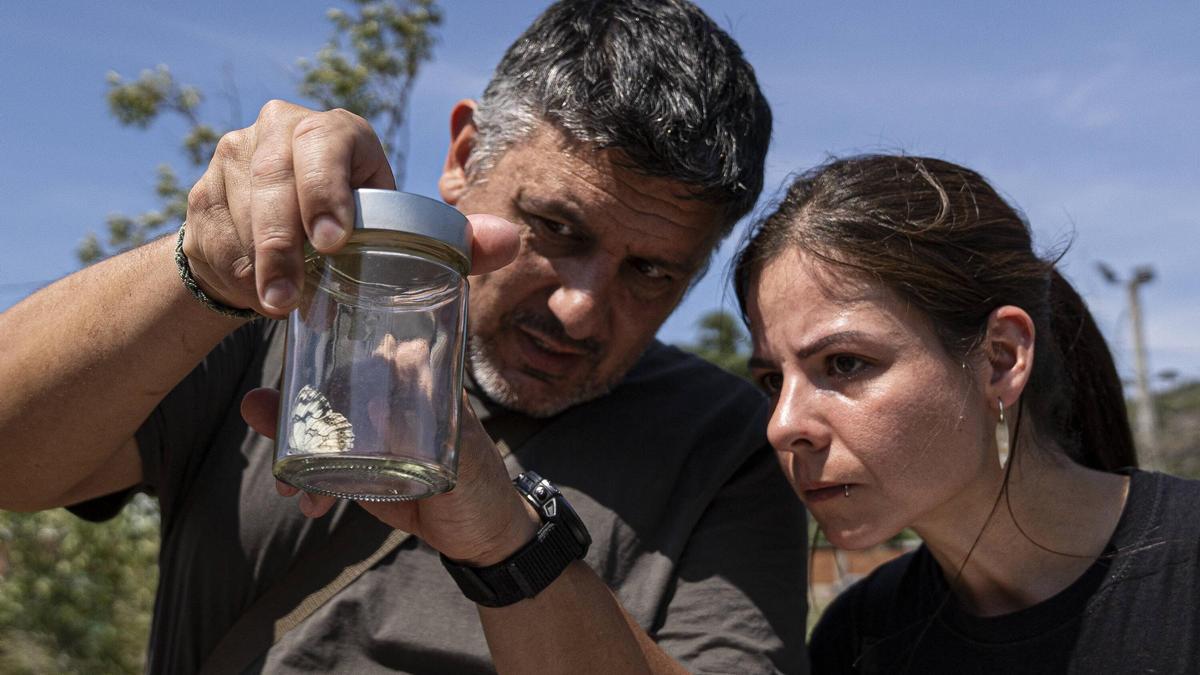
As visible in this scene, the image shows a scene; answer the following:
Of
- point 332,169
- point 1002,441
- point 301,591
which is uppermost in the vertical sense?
point 332,169

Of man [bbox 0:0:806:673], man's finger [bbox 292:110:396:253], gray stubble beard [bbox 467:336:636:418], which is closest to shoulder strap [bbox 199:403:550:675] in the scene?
man [bbox 0:0:806:673]

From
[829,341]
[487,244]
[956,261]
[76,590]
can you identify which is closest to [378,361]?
[487,244]

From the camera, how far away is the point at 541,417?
9.03 ft

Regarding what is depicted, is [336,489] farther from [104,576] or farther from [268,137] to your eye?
[104,576]

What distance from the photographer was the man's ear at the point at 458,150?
3000mm

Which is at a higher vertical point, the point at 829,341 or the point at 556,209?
the point at 556,209

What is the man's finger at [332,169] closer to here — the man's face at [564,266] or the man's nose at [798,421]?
the man's face at [564,266]

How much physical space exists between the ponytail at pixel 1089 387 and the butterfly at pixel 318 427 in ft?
6.82

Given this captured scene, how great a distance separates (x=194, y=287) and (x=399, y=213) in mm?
517

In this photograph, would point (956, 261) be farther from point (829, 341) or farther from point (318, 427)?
point (318, 427)

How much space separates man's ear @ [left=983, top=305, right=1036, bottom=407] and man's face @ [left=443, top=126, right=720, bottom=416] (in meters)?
0.71

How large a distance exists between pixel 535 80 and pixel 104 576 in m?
4.34

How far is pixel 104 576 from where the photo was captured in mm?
5949

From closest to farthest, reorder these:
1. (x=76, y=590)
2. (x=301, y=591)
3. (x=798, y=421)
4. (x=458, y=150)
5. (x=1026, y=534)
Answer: (x=301, y=591) → (x=798, y=421) → (x=1026, y=534) → (x=458, y=150) → (x=76, y=590)
